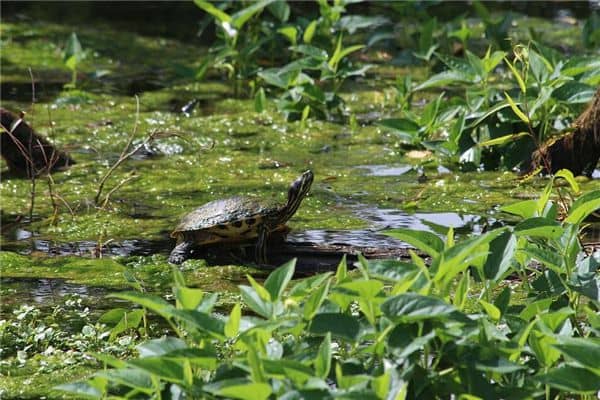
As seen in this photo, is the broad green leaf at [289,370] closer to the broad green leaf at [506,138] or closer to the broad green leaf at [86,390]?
the broad green leaf at [86,390]

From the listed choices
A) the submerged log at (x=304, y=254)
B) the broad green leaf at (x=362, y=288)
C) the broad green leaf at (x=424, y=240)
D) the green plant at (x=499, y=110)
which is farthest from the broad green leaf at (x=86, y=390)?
the green plant at (x=499, y=110)

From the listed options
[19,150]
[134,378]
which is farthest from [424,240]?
[19,150]

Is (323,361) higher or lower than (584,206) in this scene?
lower

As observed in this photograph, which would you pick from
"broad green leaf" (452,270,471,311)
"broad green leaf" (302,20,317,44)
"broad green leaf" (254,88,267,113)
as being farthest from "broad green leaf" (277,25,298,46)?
"broad green leaf" (452,270,471,311)

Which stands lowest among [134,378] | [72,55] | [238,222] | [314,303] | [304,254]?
[304,254]

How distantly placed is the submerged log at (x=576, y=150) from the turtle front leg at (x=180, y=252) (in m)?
1.82

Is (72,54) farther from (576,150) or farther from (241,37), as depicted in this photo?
(576,150)

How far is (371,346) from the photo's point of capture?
106 inches

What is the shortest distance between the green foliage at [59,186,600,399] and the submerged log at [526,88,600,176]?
2.64m

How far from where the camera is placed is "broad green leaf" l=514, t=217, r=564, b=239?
3051mm

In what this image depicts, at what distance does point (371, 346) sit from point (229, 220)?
6.49ft

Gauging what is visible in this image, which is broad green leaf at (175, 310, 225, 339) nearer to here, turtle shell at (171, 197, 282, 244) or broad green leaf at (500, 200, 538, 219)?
broad green leaf at (500, 200, 538, 219)

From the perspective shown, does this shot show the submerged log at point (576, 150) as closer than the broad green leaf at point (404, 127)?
Yes

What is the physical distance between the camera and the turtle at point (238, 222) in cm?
462
